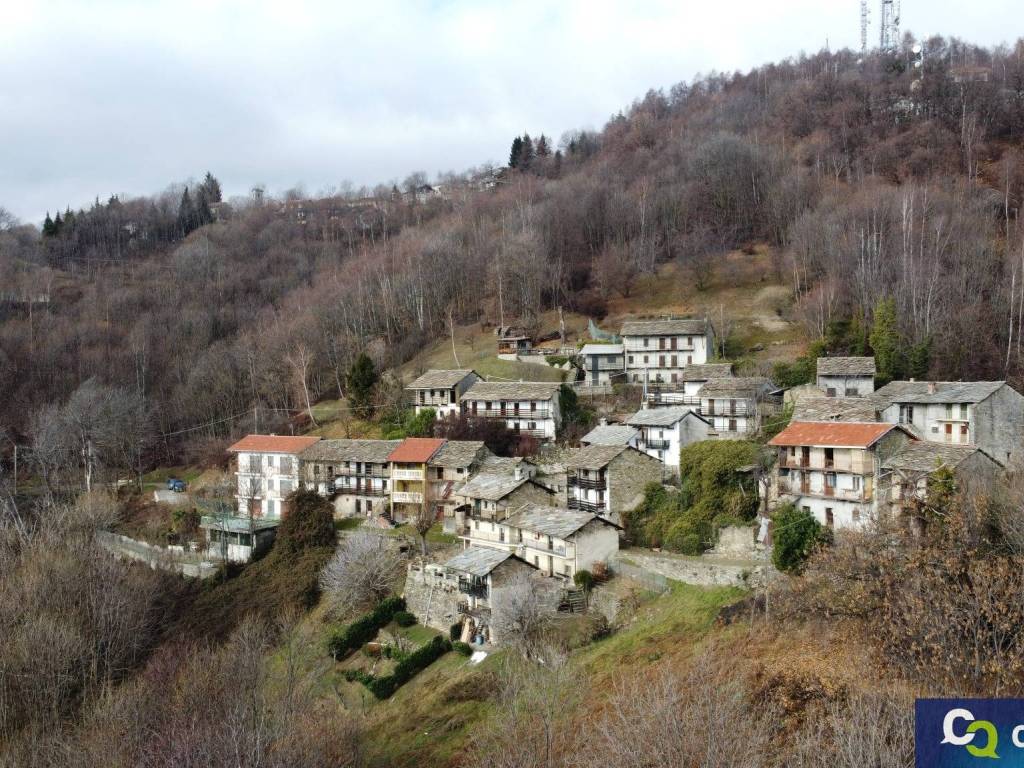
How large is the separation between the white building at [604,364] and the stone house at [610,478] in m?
17.8

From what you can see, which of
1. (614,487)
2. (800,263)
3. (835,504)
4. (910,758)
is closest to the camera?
(910,758)

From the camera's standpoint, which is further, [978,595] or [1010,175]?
[1010,175]

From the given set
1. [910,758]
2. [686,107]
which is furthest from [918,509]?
[686,107]

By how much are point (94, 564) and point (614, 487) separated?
27.1 m

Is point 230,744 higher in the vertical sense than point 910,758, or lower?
lower

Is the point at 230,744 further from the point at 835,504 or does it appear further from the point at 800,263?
the point at 800,263

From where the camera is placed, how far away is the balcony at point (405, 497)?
4732 cm

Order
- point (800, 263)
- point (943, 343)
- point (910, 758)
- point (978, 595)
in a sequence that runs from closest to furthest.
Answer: point (910, 758) < point (978, 595) < point (943, 343) < point (800, 263)

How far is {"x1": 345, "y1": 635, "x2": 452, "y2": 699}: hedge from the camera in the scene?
32.6 m

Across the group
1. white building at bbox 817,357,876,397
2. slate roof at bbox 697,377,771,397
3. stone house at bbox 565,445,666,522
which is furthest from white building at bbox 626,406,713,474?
white building at bbox 817,357,876,397

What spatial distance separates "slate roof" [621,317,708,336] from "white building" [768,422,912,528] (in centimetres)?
2376

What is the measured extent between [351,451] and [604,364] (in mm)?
20651

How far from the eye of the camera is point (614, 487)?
127 feet

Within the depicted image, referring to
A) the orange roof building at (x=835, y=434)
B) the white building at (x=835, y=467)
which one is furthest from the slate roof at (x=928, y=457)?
the orange roof building at (x=835, y=434)
